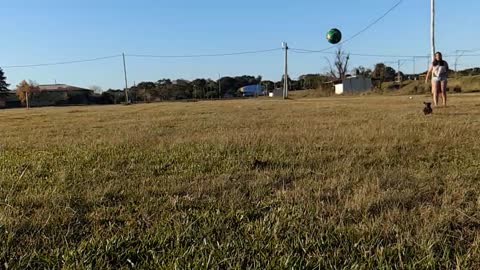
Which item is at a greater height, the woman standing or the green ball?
the green ball

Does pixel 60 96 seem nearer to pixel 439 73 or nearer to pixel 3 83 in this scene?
pixel 3 83

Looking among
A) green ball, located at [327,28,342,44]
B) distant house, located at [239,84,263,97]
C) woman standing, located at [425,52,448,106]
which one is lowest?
distant house, located at [239,84,263,97]

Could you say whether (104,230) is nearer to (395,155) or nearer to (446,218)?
(446,218)

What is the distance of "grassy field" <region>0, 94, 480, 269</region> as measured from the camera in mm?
2762

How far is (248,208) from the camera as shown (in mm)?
3676

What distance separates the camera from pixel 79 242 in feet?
9.95

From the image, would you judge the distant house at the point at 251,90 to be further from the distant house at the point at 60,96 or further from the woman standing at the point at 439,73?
the woman standing at the point at 439,73

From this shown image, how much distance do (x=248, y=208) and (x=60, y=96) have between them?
335 feet

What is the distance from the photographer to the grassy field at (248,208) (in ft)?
9.06

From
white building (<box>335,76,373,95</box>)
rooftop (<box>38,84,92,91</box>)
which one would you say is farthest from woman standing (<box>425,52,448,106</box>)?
rooftop (<box>38,84,92,91</box>)

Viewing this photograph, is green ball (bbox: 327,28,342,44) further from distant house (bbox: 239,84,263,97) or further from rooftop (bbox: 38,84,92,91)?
Result: rooftop (bbox: 38,84,92,91)

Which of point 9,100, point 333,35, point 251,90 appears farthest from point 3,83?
point 333,35

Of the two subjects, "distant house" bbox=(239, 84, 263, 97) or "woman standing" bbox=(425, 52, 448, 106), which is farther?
"distant house" bbox=(239, 84, 263, 97)

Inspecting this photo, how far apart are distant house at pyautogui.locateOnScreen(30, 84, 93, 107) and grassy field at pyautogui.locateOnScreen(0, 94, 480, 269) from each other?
3556 inches
